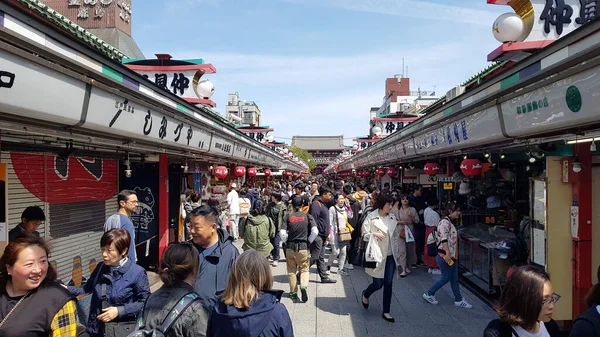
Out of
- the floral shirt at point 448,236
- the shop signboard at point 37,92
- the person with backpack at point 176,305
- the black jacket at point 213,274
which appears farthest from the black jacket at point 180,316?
the floral shirt at point 448,236

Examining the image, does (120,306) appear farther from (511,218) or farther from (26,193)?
(511,218)

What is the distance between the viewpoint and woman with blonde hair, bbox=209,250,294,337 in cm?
264

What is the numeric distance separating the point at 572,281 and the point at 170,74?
32.3 feet

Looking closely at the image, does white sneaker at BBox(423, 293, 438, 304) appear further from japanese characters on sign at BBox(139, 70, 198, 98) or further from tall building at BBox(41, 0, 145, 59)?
tall building at BBox(41, 0, 145, 59)

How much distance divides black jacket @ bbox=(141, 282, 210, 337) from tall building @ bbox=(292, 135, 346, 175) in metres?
85.0

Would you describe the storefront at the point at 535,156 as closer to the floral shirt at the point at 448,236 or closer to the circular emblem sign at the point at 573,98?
the circular emblem sign at the point at 573,98

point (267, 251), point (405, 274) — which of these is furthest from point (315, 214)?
point (405, 274)

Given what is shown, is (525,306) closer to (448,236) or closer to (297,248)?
(448,236)

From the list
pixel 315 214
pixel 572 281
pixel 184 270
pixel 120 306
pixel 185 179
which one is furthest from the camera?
pixel 185 179

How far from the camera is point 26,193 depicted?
6.54m

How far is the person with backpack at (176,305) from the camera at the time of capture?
9.00 ft

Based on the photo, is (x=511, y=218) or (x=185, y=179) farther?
(x=185, y=179)

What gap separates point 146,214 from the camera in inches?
389

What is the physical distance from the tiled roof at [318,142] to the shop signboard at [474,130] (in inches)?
3262
